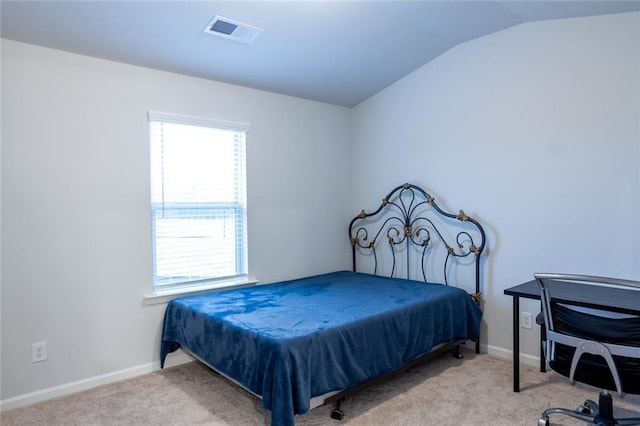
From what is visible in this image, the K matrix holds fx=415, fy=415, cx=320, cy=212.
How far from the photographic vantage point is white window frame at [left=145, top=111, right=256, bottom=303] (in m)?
2.98

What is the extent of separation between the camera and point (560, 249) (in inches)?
113

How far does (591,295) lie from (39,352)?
331 centimetres

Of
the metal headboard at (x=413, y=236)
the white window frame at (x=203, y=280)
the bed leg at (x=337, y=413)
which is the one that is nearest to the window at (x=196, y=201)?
the white window frame at (x=203, y=280)

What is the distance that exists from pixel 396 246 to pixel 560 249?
140cm

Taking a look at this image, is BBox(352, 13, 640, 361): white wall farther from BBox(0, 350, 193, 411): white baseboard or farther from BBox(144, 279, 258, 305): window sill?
BBox(0, 350, 193, 411): white baseboard

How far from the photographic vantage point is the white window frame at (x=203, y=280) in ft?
9.78

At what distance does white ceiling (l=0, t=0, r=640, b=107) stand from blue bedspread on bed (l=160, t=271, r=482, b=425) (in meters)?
1.71

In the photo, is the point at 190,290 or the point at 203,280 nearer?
the point at 190,290

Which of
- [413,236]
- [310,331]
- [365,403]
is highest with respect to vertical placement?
[413,236]

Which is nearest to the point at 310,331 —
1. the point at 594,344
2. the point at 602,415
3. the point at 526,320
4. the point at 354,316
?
the point at 354,316

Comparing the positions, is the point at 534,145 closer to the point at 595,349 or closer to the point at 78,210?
the point at 595,349

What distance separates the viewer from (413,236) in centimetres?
374

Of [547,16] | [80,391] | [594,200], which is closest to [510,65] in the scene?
[547,16]

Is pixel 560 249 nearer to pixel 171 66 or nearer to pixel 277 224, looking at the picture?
pixel 277 224
